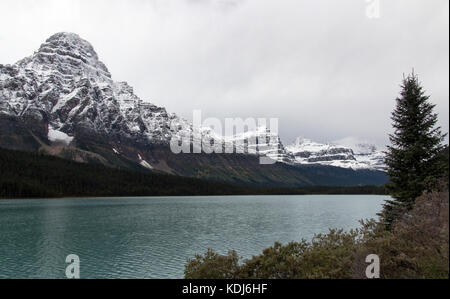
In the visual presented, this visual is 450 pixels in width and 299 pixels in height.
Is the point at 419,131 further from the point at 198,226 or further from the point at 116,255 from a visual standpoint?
the point at 198,226

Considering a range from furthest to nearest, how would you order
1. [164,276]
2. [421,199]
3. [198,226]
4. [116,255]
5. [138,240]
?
[198,226]
[138,240]
[116,255]
[164,276]
[421,199]

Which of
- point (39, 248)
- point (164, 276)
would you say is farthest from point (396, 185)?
point (39, 248)

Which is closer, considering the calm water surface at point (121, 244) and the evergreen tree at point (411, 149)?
the evergreen tree at point (411, 149)

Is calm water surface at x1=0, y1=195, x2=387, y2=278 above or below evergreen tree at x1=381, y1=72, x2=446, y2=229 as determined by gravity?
below

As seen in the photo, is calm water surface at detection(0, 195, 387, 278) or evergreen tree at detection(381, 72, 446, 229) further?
calm water surface at detection(0, 195, 387, 278)

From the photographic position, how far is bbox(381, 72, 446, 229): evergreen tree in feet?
116

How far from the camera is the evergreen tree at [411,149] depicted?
35.3 metres

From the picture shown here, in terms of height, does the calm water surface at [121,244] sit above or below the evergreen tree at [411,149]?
below

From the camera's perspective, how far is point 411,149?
3588cm

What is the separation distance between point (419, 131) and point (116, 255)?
151 ft

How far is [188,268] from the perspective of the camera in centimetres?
2516

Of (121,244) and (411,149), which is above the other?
(411,149)

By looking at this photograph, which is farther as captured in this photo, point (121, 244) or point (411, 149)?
point (121, 244)
